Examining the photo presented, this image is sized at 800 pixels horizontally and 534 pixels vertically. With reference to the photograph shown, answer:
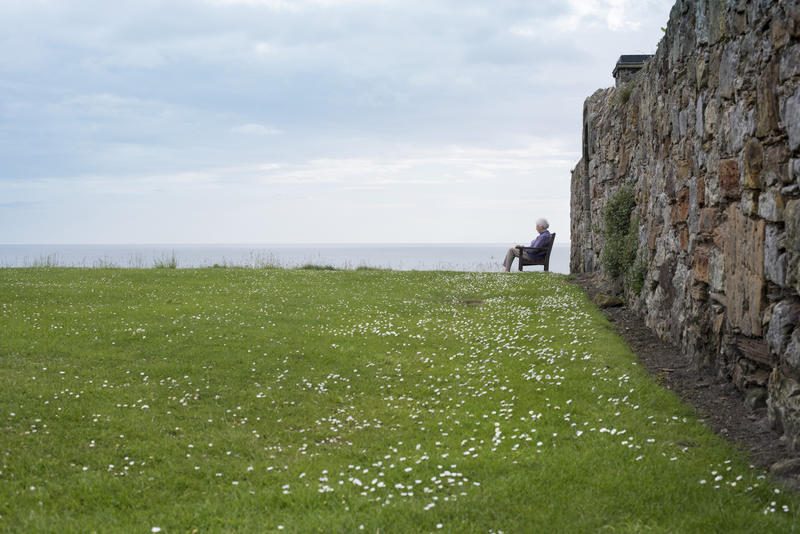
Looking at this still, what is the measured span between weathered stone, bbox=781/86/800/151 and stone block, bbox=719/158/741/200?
141 centimetres

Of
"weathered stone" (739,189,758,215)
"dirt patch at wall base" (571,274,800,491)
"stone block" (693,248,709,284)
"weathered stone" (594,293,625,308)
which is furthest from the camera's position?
"weathered stone" (594,293,625,308)

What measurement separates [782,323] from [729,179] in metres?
2.23

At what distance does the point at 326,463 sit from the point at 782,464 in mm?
4115

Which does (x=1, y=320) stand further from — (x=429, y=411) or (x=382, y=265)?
(x=382, y=265)

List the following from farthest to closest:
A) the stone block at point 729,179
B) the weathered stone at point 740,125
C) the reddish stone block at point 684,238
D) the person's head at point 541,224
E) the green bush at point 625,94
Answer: the person's head at point 541,224
the green bush at point 625,94
the reddish stone block at point 684,238
the stone block at point 729,179
the weathered stone at point 740,125

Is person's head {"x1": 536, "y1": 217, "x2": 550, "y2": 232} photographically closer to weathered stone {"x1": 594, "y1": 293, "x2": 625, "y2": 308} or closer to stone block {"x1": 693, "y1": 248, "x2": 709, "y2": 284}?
weathered stone {"x1": 594, "y1": 293, "x2": 625, "y2": 308}

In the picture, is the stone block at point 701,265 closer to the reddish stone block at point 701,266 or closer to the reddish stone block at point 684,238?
the reddish stone block at point 701,266

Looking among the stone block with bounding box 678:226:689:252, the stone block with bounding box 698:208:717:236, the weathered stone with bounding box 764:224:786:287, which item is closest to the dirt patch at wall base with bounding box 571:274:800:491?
the weathered stone with bounding box 764:224:786:287

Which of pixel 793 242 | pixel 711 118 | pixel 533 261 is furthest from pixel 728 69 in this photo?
pixel 533 261

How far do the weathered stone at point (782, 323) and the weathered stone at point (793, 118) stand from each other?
1.47 m

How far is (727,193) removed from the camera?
735 cm

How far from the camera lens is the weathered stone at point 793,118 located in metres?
5.42

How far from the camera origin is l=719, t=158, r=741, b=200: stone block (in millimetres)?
7066

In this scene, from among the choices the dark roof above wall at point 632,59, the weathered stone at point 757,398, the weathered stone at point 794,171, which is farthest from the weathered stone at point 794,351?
the dark roof above wall at point 632,59
